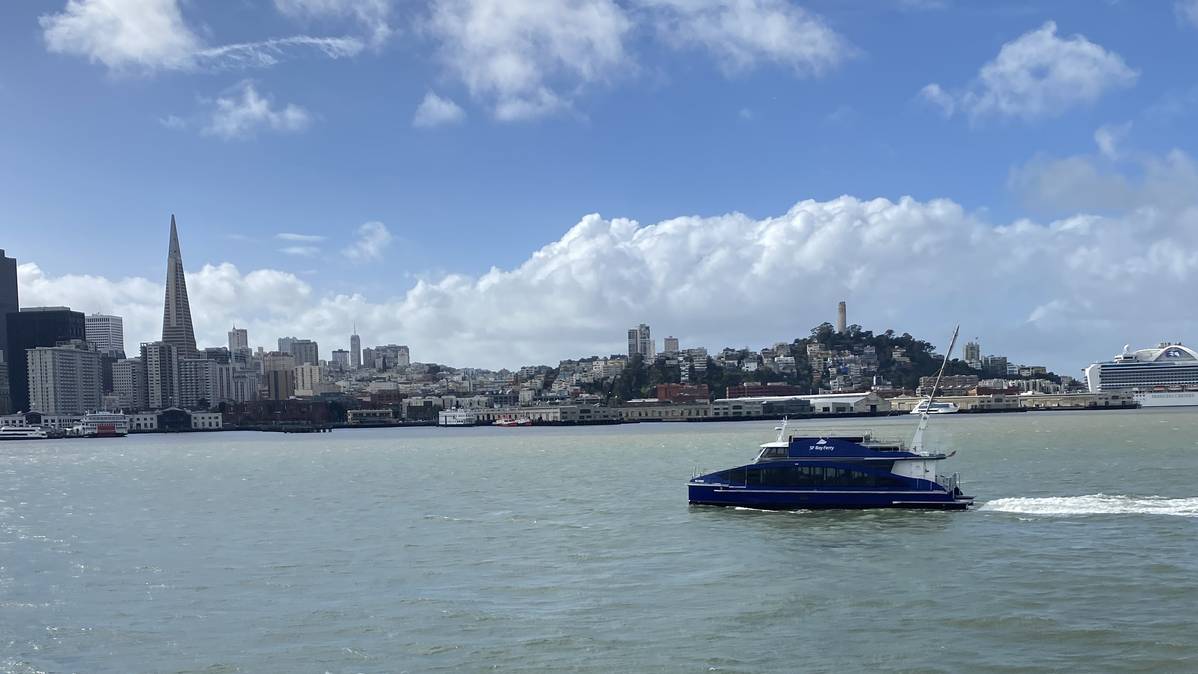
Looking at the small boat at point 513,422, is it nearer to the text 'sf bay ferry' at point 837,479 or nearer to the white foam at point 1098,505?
the text 'sf bay ferry' at point 837,479

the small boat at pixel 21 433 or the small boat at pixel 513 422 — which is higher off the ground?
the small boat at pixel 21 433

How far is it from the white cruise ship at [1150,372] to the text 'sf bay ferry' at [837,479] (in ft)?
574

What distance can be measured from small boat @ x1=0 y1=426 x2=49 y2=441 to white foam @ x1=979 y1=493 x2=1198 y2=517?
6309 inches

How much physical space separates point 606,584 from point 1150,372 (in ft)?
649

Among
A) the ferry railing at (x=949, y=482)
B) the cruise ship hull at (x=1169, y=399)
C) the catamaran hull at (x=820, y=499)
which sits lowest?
the cruise ship hull at (x=1169, y=399)

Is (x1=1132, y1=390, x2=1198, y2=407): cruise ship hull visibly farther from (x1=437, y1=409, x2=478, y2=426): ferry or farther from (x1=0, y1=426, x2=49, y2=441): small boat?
(x1=0, y1=426, x2=49, y2=441): small boat

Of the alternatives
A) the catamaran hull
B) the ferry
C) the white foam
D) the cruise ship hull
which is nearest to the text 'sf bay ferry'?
the catamaran hull

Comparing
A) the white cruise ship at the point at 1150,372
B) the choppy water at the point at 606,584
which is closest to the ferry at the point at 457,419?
the white cruise ship at the point at 1150,372

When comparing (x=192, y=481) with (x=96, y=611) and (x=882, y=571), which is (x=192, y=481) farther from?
(x=882, y=571)

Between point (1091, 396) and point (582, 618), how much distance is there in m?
190

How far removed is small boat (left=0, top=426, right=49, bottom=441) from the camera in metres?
160

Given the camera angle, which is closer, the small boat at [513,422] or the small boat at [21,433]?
the small boat at [21,433]

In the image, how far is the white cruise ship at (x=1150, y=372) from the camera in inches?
7525

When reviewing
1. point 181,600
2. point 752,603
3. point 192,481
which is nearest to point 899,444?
point 752,603
